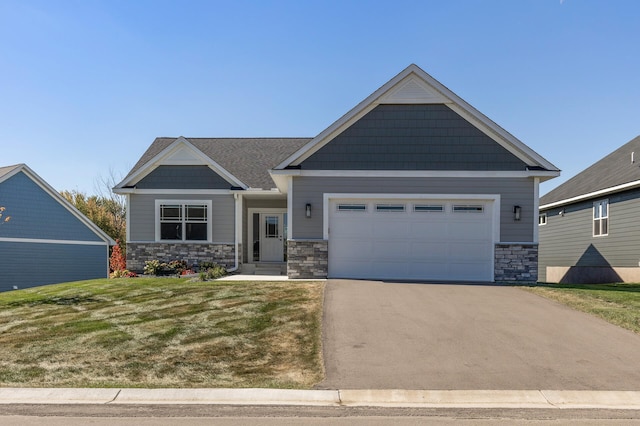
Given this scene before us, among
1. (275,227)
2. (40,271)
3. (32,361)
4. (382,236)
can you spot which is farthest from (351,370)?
(40,271)

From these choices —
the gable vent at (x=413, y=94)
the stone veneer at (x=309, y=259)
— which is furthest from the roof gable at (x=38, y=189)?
the gable vent at (x=413, y=94)

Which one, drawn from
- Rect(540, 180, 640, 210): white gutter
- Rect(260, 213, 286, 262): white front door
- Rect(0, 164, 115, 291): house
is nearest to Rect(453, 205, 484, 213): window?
Rect(540, 180, 640, 210): white gutter

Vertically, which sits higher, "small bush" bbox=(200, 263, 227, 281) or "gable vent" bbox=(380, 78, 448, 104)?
"gable vent" bbox=(380, 78, 448, 104)

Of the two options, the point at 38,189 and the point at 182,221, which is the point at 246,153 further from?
the point at 38,189

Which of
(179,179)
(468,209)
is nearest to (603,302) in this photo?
(468,209)

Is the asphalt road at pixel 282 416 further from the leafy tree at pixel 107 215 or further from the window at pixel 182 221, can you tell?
the leafy tree at pixel 107 215

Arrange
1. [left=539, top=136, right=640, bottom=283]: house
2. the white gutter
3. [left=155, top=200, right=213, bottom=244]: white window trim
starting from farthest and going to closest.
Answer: [left=155, top=200, right=213, bottom=244]: white window trim → [left=539, top=136, right=640, bottom=283]: house → the white gutter

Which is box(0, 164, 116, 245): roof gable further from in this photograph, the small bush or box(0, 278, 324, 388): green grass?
the small bush

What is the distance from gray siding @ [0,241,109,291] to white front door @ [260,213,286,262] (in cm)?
958

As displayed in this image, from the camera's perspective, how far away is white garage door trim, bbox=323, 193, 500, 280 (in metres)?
14.8

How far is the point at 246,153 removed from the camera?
73.7ft

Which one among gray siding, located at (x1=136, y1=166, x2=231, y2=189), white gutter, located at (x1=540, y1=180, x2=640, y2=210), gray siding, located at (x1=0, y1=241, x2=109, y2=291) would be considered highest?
gray siding, located at (x1=136, y1=166, x2=231, y2=189)

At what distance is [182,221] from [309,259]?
22.0 ft

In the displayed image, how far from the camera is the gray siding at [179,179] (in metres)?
19.1
